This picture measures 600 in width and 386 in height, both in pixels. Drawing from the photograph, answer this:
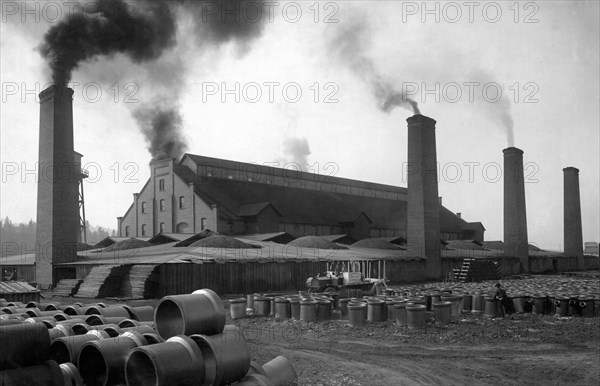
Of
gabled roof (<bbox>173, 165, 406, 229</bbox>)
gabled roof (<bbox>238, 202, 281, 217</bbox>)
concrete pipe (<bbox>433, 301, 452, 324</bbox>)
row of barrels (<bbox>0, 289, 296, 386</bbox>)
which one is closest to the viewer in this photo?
row of barrels (<bbox>0, 289, 296, 386</bbox>)

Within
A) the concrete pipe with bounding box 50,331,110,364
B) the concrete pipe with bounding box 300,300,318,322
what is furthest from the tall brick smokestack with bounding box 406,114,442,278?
the concrete pipe with bounding box 50,331,110,364

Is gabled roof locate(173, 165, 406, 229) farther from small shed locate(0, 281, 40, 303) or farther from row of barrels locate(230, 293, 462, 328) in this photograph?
row of barrels locate(230, 293, 462, 328)

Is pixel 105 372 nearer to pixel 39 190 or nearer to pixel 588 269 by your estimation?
pixel 39 190

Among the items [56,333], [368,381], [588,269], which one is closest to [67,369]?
[56,333]

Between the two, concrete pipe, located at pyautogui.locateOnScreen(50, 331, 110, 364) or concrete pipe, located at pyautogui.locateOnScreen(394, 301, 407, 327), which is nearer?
concrete pipe, located at pyautogui.locateOnScreen(50, 331, 110, 364)

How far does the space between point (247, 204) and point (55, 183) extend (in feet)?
81.9

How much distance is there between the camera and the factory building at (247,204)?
169 feet

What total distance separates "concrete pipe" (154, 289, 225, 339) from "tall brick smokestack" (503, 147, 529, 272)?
50560 millimetres

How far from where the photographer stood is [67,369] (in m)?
6.30

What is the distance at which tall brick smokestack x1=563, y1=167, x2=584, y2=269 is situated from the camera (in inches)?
2532

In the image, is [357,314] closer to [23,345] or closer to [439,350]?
[439,350]

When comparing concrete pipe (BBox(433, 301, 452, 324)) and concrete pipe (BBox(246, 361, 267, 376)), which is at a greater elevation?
concrete pipe (BBox(246, 361, 267, 376))

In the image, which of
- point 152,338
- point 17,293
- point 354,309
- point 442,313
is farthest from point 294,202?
point 152,338

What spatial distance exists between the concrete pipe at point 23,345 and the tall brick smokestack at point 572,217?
226 ft
